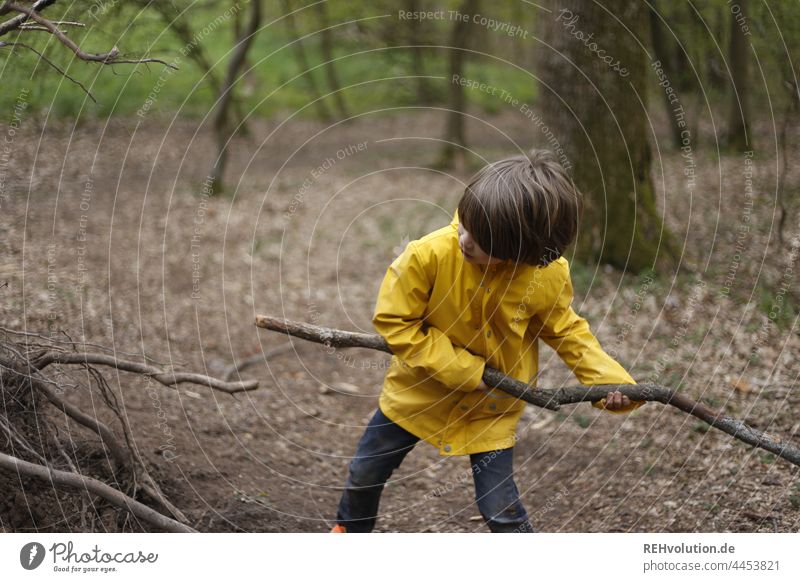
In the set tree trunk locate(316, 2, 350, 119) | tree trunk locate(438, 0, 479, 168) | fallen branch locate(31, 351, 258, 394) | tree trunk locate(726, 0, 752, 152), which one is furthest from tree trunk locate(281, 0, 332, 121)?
fallen branch locate(31, 351, 258, 394)

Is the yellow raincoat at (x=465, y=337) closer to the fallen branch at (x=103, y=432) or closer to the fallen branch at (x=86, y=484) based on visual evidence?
the fallen branch at (x=86, y=484)

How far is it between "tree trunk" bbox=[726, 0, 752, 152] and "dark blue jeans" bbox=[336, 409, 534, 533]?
6416 mm

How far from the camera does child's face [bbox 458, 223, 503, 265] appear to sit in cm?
279

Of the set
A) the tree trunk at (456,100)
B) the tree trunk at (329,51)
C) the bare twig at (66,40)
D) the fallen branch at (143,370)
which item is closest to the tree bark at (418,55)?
the tree trunk at (456,100)

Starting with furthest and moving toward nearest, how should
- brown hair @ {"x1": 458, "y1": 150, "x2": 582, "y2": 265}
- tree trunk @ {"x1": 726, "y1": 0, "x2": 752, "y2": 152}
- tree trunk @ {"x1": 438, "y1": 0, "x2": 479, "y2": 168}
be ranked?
tree trunk @ {"x1": 438, "y1": 0, "x2": 479, "y2": 168}
tree trunk @ {"x1": 726, "y1": 0, "x2": 752, "y2": 152}
brown hair @ {"x1": 458, "y1": 150, "x2": 582, "y2": 265}

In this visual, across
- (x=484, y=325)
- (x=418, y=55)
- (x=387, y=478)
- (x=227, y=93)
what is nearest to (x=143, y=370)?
(x=387, y=478)

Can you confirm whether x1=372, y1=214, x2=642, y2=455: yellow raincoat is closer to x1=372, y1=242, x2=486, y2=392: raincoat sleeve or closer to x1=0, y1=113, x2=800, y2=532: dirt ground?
x1=372, y1=242, x2=486, y2=392: raincoat sleeve

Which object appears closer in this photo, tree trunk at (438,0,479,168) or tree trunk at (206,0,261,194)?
tree trunk at (206,0,261,194)

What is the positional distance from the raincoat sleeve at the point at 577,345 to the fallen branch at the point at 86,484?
66.7 inches

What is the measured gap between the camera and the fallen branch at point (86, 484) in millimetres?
3014

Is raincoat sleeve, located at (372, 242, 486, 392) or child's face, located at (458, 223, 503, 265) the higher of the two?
child's face, located at (458, 223, 503, 265)

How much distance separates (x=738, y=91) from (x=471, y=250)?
25.9ft
